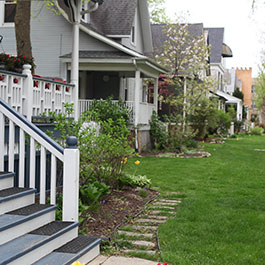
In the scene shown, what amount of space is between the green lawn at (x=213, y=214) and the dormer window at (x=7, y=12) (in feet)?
29.3

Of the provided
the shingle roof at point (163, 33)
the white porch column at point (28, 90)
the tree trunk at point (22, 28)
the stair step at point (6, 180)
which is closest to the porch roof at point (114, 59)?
the tree trunk at point (22, 28)

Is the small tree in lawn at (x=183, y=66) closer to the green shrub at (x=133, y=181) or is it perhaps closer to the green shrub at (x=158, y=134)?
the green shrub at (x=158, y=134)

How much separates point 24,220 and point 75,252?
62 centimetres

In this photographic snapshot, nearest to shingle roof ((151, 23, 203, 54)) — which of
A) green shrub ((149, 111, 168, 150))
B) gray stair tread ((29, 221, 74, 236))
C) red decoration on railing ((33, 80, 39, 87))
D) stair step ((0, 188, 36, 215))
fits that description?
green shrub ((149, 111, 168, 150))

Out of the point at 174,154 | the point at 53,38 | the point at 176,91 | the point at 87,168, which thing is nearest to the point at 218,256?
the point at 87,168

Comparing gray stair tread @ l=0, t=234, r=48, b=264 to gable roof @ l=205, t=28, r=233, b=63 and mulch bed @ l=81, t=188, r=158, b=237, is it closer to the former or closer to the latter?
mulch bed @ l=81, t=188, r=158, b=237

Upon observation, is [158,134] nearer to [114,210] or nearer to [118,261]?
[114,210]

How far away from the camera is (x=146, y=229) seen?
5.91 metres

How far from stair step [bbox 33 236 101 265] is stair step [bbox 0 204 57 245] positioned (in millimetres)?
366

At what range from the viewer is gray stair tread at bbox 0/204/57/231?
4.25 m

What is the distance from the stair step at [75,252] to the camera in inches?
167

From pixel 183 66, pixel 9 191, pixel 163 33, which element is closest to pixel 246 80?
pixel 163 33

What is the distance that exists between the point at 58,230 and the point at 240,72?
67.0 m

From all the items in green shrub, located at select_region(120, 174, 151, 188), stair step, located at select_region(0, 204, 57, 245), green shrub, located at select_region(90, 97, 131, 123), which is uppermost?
green shrub, located at select_region(90, 97, 131, 123)
